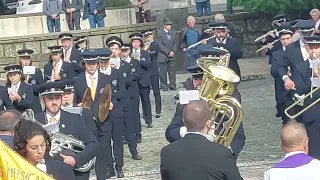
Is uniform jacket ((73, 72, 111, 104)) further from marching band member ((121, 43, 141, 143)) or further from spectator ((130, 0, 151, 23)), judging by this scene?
spectator ((130, 0, 151, 23))

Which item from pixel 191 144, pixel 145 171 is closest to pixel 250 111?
pixel 145 171

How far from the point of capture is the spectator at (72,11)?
2209 cm

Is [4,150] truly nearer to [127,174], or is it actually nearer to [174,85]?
[127,174]

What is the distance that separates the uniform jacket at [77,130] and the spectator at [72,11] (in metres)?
14.3

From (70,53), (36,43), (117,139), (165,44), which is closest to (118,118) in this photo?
(117,139)

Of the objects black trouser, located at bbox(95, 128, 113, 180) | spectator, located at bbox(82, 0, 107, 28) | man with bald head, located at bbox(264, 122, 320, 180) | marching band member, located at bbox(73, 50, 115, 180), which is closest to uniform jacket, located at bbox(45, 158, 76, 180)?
man with bald head, located at bbox(264, 122, 320, 180)

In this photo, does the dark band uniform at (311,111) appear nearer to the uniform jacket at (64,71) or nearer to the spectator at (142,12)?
the uniform jacket at (64,71)

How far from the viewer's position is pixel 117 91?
11609 millimetres

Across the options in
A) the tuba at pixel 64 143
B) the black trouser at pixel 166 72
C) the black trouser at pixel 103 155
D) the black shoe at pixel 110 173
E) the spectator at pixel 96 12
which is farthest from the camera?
the spectator at pixel 96 12

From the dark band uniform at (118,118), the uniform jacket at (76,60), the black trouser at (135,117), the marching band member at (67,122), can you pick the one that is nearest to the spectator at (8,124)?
the marching band member at (67,122)

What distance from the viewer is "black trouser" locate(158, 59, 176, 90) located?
64.2 feet

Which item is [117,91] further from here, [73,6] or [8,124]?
[73,6]

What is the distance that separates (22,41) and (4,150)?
53.0ft

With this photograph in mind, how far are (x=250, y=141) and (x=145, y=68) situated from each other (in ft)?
8.65
